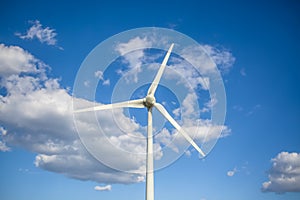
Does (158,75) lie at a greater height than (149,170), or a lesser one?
greater

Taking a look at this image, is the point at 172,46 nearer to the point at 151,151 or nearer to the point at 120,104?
the point at 120,104

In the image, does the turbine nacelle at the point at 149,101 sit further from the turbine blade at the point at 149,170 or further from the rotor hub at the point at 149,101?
the turbine blade at the point at 149,170

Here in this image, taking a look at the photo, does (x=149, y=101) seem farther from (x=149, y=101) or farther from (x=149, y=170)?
(x=149, y=170)

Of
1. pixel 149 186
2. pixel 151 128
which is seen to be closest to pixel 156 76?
pixel 151 128

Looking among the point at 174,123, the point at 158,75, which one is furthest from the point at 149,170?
the point at 158,75

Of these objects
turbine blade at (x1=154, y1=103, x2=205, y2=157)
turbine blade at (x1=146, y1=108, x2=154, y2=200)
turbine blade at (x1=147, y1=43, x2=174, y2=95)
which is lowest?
turbine blade at (x1=146, y1=108, x2=154, y2=200)

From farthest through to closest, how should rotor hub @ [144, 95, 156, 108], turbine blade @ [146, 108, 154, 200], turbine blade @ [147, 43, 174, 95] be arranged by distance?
turbine blade @ [147, 43, 174, 95] → rotor hub @ [144, 95, 156, 108] → turbine blade @ [146, 108, 154, 200]

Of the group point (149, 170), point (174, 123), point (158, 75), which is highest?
point (158, 75)

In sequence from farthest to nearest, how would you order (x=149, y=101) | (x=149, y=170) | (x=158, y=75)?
(x=158, y=75) → (x=149, y=101) → (x=149, y=170)

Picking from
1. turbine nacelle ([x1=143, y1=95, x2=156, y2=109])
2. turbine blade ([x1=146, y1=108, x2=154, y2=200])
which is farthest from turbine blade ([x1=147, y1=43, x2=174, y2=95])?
turbine blade ([x1=146, y1=108, x2=154, y2=200])

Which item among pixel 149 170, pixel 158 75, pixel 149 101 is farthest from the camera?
pixel 158 75

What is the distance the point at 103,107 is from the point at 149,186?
927cm

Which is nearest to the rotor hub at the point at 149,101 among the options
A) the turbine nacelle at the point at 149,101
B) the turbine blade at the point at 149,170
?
the turbine nacelle at the point at 149,101

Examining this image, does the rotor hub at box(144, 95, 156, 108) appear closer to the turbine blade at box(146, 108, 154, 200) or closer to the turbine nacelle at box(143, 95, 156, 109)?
the turbine nacelle at box(143, 95, 156, 109)
